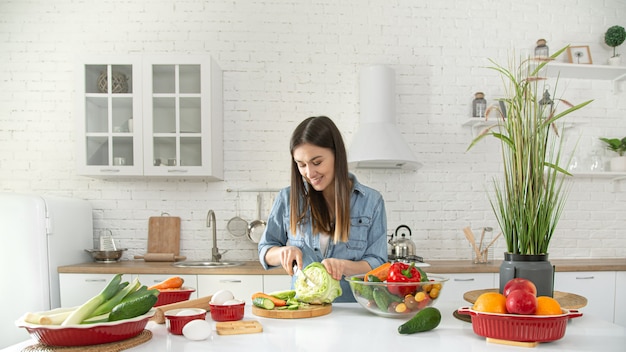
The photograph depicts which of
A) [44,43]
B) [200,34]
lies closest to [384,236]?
[200,34]

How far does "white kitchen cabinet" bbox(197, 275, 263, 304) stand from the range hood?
115cm

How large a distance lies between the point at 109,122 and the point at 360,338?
3041mm

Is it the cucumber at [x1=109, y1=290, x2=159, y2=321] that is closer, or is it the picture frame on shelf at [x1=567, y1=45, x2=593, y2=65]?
the cucumber at [x1=109, y1=290, x2=159, y2=321]

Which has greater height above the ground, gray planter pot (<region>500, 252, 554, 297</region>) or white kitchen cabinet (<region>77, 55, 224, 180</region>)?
white kitchen cabinet (<region>77, 55, 224, 180</region>)

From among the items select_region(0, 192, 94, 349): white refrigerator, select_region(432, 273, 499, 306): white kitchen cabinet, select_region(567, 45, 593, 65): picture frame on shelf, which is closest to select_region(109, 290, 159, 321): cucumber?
select_region(0, 192, 94, 349): white refrigerator

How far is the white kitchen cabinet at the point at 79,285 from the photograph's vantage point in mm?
3510

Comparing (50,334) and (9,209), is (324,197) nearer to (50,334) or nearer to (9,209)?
(50,334)

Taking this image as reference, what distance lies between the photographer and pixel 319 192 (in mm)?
2213

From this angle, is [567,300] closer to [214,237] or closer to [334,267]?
[334,267]

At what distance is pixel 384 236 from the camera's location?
86.2 inches

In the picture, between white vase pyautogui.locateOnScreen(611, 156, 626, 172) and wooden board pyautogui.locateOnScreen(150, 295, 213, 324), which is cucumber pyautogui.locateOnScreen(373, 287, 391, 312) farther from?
white vase pyautogui.locateOnScreen(611, 156, 626, 172)

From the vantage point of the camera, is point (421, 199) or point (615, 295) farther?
point (421, 199)

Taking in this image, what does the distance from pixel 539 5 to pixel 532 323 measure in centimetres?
375

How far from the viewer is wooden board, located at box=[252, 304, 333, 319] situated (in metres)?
1.65
